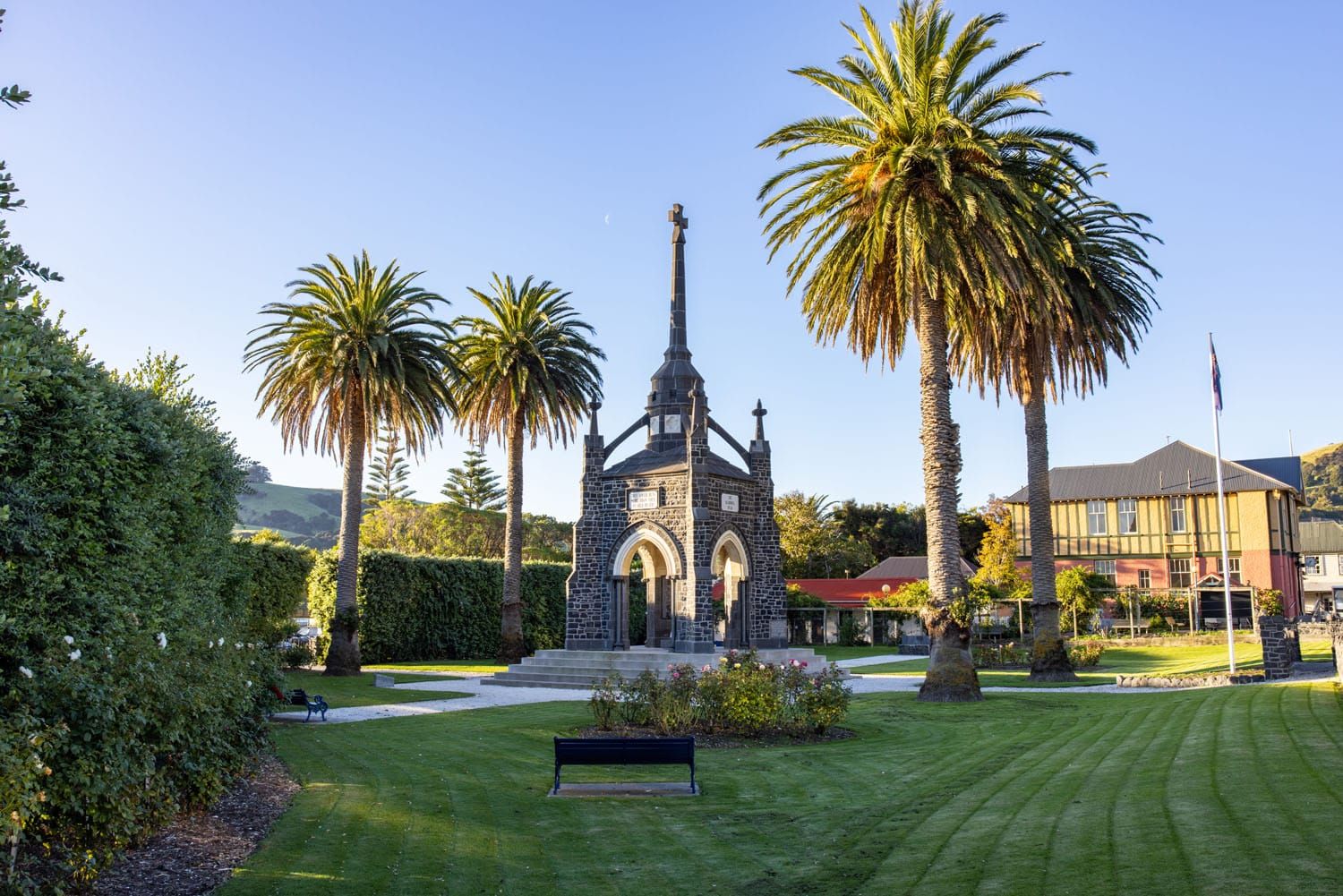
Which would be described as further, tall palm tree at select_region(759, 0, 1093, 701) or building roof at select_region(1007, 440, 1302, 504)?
building roof at select_region(1007, 440, 1302, 504)

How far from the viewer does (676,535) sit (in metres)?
26.4

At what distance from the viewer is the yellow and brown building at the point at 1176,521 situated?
164ft

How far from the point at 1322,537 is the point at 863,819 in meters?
78.4

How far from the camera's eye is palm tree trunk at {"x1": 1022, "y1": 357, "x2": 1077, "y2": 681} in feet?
80.7

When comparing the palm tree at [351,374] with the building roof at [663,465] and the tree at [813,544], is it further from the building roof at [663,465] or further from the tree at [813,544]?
the tree at [813,544]

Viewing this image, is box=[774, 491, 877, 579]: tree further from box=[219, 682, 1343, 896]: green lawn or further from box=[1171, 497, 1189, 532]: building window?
box=[219, 682, 1343, 896]: green lawn

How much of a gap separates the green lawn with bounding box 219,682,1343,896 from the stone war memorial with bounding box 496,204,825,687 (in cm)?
1138

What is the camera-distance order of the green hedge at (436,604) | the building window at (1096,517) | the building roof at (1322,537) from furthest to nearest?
the building roof at (1322,537), the building window at (1096,517), the green hedge at (436,604)

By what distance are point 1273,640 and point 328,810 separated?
1966 centimetres

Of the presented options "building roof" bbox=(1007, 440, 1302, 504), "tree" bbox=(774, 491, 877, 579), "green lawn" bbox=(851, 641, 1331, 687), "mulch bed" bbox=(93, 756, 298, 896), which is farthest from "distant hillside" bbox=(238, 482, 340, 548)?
"mulch bed" bbox=(93, 756, 298, 896)

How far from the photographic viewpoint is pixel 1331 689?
1611cm

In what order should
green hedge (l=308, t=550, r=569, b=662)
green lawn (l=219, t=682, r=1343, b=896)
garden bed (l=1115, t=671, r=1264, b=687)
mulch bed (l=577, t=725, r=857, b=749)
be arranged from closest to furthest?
green lawn (l=219, t=682, r=1343, b=896) < mulch bed (l=577, t=725, r=857, b=749) < garden bed (l=1115, t=671, r=1264, b=687) < green hedge (l=308, t=550, r=569, b=662)

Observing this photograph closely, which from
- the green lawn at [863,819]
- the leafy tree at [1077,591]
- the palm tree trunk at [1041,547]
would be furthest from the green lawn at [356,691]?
the leafy tree at [1077,591]

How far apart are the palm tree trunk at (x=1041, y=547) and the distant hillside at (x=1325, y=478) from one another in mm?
128603
